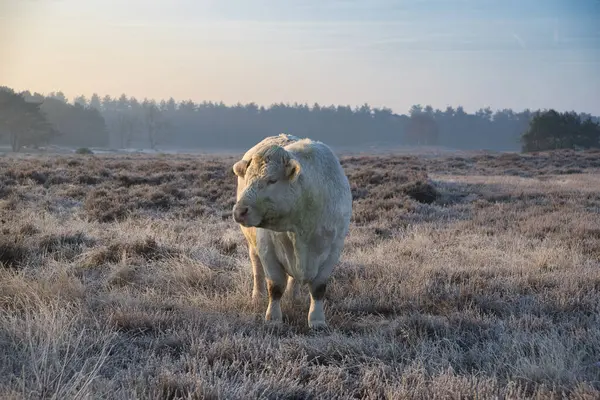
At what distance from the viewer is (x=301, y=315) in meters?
5.38

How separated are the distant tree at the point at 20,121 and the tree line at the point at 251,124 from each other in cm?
1618

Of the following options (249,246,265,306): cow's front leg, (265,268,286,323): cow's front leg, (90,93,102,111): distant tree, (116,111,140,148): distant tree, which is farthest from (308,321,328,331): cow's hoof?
(90,93,102,111): distant tree

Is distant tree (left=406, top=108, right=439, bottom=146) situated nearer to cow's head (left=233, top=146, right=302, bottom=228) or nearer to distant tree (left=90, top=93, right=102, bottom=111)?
distant tree (left=90, top=93, right=102, bottom=111)

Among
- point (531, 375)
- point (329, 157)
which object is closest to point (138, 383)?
point (531, 375)

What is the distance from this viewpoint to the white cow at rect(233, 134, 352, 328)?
166 inches

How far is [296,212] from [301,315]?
1.33 meters

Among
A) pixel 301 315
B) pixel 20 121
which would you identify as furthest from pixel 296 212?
pixel 20 121

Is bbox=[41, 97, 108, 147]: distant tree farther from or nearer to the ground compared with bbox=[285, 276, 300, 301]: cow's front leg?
farther from the ground

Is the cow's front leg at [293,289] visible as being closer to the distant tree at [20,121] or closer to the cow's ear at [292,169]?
the cow's ear at [292,169]

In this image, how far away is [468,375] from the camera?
365cm

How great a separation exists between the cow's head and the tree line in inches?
3258

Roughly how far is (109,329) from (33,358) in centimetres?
90

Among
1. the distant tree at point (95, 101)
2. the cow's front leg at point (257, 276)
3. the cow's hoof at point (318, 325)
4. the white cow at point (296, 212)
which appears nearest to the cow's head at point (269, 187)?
the white cow at point (296, 212)

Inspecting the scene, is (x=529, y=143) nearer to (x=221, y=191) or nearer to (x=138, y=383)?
(x=221, y=191)
